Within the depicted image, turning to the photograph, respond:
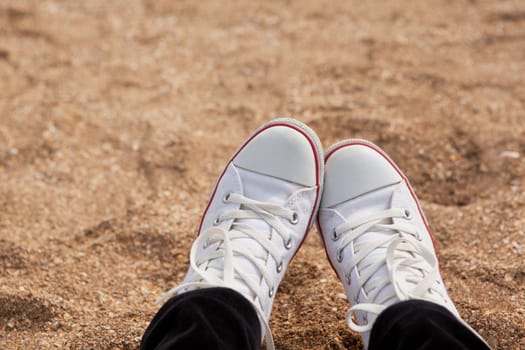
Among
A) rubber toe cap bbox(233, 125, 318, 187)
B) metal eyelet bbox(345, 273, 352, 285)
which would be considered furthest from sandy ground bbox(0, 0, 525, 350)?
rubber toe cap bbox(233, 125, 318, 187)

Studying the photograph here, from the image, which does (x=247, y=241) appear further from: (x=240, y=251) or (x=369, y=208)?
(x=369, y=208)

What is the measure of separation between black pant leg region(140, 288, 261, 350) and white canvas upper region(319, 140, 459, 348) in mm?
218

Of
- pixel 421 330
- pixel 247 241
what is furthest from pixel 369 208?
pixel 421 330

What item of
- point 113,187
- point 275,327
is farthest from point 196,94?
point 275,327

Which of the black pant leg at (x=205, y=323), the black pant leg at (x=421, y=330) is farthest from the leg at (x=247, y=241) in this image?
the black pant leg at (x=421, y=330)

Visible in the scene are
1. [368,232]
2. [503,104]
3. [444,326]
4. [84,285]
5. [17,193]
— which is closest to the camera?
[444,326]

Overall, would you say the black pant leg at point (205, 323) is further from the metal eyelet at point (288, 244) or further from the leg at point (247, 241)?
the metal eyelet at point (288, 244)

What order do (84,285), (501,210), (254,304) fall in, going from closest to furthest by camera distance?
1. (254,304)
2. (84,285)
3. (501,210)

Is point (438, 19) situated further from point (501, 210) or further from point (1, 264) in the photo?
point (1, 264)

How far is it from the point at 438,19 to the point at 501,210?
1.12 m

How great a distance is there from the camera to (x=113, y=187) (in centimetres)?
186

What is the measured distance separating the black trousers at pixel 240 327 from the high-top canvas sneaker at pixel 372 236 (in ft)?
0.23

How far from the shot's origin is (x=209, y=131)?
2.02m

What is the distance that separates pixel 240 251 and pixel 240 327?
250 millimetres
